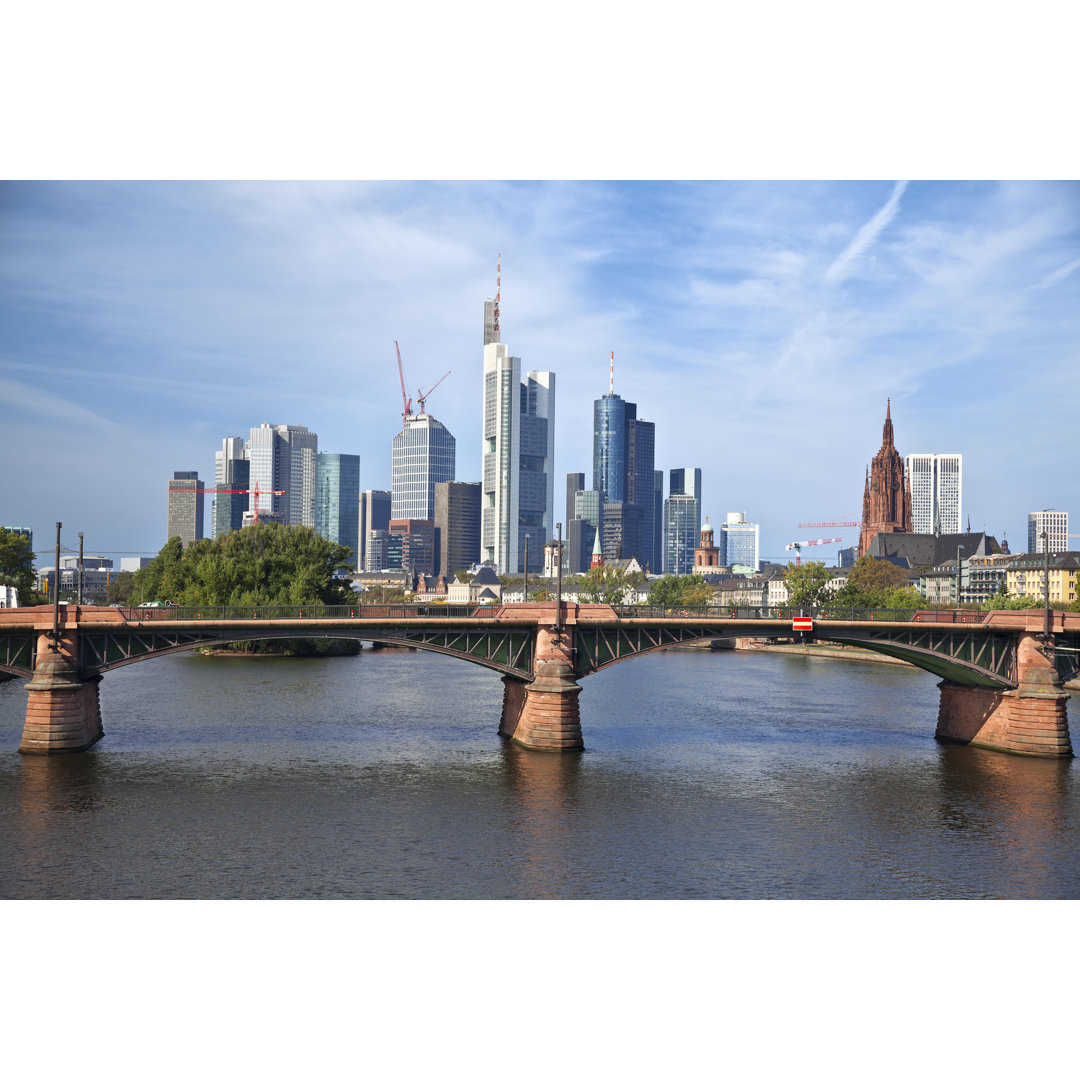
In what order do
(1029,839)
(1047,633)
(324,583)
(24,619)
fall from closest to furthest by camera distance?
1. (1029,839)
2. (24,619)
3. (1047,633)
4. (324,583)

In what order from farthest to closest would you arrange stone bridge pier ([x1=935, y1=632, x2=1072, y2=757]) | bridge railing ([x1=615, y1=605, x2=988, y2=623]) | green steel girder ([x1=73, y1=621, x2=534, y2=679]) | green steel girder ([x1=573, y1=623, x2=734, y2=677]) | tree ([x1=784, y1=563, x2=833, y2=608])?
tree ([x1=784, y1=563, x2=833, y2=608]), bridge railing ([x1=615, y1=605, x2=988, y2=623]), green steel girder ([x1=573, y1=623, x2=734, y2=677]), stone bridge pier ([x1=935, y1=632, x2=1072, y2=757]), green steel girder ([x1=73, y1=621, x2=534, y2=679])

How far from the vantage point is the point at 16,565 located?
132000 mm

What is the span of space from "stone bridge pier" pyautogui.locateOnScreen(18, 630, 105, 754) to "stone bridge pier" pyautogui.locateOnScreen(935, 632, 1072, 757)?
61.7 m

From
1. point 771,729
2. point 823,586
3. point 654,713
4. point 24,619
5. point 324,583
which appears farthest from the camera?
point 823,586

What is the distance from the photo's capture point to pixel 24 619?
6562cm

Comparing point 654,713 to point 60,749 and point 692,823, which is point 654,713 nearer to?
point 692,823

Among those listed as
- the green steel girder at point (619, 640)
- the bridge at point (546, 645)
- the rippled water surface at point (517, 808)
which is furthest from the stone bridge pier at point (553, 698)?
the rippled water surface at point (517, 808)

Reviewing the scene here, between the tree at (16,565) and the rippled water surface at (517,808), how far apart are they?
4353 centimetres

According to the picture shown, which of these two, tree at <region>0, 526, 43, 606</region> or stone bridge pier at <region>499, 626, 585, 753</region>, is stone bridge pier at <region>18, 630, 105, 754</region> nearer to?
stone bridge pier at <region>499, 626, 585, 753</region>

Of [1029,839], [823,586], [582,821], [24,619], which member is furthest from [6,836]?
[823,586]

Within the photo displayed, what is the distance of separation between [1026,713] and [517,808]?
3819cm

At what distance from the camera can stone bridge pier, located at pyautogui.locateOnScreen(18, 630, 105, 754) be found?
6519 centimetres

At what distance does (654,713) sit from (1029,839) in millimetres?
44620

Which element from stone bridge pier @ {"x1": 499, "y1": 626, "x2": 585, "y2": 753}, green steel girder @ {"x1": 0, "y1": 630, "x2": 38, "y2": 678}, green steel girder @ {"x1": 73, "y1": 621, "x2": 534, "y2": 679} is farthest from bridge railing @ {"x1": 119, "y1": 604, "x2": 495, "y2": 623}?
green steel girder @ {"x1": 0, "y1": 630, "x2": 38, "y2": 678}
